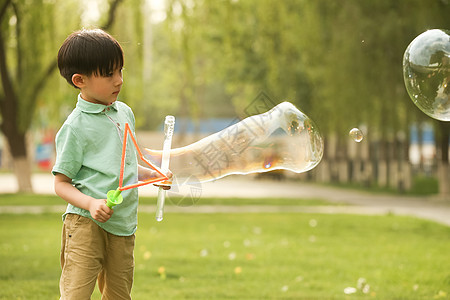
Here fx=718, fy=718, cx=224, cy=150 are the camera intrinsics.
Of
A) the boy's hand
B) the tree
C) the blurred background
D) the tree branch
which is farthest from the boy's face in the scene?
the tree branch

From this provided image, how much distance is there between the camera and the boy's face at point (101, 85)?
3111mm

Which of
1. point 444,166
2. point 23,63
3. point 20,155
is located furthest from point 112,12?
point 444,166

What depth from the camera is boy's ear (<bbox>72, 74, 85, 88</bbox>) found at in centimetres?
310

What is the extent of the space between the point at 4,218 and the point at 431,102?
A: 29.4 ft

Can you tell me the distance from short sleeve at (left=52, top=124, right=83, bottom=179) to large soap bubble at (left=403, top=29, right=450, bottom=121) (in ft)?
8.59

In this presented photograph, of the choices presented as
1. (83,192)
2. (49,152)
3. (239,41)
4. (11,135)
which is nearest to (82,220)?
(83,192)

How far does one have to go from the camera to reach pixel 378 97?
15969 millimetres

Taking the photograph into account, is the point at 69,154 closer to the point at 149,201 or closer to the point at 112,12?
the point at 112,12

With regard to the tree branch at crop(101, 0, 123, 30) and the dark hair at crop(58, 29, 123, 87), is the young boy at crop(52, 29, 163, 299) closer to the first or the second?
the dark hair at crop(58, 29, 123, 87)

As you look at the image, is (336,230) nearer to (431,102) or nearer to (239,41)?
(431,102)

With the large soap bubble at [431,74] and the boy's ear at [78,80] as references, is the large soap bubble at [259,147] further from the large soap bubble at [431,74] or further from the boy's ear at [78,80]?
the large soap bubble at [431,74]

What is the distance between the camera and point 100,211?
113 inches

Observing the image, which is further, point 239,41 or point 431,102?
point 239,41

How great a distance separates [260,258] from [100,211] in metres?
4.86
